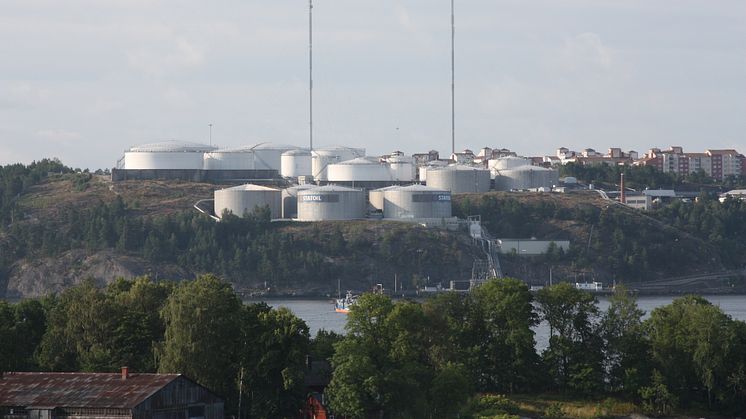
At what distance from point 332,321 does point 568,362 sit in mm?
36981

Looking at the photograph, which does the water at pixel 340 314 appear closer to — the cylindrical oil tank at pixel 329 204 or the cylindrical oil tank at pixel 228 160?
the cylindrical oil tank at pixel 329 204

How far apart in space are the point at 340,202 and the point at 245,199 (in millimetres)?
7082

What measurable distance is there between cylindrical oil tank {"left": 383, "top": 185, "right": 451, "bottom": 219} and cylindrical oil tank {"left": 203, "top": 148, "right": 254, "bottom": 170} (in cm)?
1730

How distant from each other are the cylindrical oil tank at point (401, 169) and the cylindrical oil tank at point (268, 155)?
30.8 ft

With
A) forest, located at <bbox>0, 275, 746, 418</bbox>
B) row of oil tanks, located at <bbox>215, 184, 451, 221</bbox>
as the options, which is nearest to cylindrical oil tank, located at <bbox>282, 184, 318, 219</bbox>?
row of oil tanks, located at <bbox>215, 184, 451, 221</bbox>

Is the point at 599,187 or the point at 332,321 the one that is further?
the point at 599,187

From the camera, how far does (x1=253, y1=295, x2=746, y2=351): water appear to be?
74.5 m

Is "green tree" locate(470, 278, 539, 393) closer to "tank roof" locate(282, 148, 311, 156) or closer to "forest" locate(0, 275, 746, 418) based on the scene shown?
"forest" locate(0, 275, 746, 418)

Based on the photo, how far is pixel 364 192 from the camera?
12950cm

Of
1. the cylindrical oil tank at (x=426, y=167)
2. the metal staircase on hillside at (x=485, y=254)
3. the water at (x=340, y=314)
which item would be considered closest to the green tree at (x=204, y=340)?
the water at (x=340, y=314)

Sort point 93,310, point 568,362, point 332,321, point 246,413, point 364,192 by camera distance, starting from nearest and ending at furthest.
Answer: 1. point 246,413
2. point 93,310
3. point 568,362
4. point 332,321
5. point 364,192

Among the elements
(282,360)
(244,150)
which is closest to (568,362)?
(282,360)

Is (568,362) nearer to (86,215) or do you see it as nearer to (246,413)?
(246,413)

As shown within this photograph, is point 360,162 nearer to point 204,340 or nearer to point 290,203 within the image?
point 290,203
